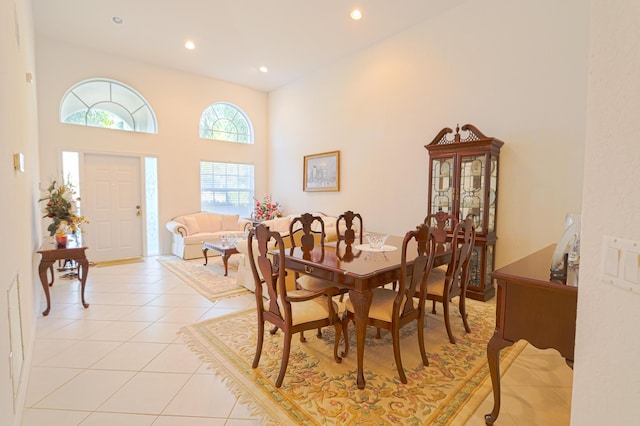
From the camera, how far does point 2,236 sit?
1498 millimetres

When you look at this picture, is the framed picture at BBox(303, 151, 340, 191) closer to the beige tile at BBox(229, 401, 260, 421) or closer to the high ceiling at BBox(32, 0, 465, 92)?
the high ceiling at BBox(32, 0, 465, 92)

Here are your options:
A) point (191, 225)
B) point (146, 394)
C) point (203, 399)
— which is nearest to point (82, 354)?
point (146, 394)

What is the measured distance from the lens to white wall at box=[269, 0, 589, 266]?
330 centimetres

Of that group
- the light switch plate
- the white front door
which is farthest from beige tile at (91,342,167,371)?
the white front door

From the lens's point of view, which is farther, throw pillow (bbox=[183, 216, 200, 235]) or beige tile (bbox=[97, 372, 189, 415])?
throw pillow (bbox=[183, 216, 200, 235])

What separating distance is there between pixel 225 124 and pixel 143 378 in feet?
19.6

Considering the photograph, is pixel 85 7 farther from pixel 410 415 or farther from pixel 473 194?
pixel 410 415

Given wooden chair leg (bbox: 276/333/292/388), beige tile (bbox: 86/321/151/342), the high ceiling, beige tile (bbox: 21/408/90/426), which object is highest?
the high ceiling

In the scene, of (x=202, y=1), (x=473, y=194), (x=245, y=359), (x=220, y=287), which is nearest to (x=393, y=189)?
(x=473, y=194)

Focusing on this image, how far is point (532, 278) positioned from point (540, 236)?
2.52 meters

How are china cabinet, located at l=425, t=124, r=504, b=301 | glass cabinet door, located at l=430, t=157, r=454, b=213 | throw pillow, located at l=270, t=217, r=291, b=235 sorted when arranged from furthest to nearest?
throw pillow, located at l=270, t=217, r=291, b=235 → glass cabinet door, located at l=430, t=157, r=454, b=213 → china cabinet, located at l=425, t=124, r=504, b=301

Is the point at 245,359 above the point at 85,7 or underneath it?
underneath

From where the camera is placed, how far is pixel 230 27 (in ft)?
15.9

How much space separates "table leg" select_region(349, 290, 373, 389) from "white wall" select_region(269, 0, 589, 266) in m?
2.67
